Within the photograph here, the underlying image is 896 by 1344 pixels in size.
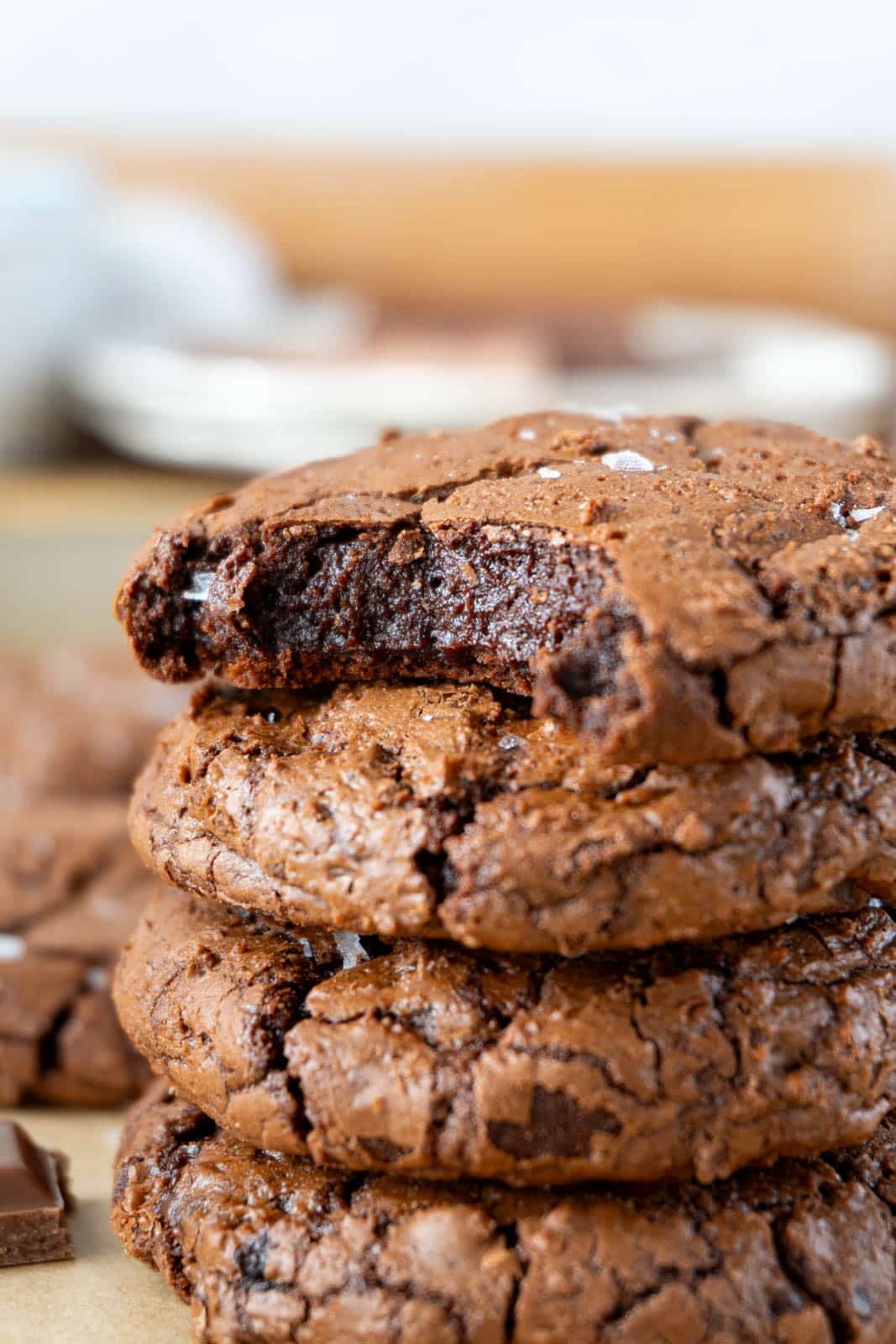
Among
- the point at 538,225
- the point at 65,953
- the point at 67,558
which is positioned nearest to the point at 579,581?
the point at 65,953

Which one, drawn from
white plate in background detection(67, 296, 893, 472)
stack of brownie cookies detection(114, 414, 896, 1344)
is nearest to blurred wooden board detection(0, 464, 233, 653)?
white plate in background detection(67, 296, 893, 472)

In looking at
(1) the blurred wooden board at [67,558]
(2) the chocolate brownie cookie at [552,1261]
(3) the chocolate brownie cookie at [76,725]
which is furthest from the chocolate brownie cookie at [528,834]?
(1) the blurred wooden board at [67,558]

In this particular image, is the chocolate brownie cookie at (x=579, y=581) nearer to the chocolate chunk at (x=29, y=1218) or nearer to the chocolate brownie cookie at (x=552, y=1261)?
the chocolate brownie cookie at (x=552, y=1261)

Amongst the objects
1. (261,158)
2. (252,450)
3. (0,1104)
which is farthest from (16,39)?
(0,1104)

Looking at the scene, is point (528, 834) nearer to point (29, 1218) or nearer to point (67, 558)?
point (29, 1218)

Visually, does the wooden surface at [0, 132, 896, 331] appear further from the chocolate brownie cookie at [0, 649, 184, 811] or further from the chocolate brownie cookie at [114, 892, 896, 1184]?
the chocolate brownie cookie at [114, 892, 896, 1184]
